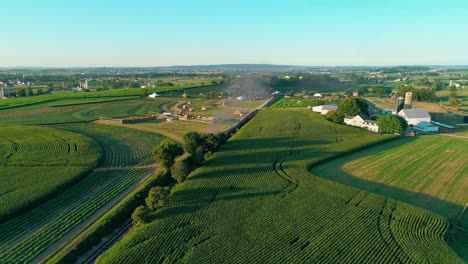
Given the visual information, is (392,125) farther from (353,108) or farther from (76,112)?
(76,112)

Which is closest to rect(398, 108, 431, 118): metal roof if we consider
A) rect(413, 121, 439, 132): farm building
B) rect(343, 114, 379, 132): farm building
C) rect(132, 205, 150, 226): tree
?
rect(413, 121, 439, 132): farm building

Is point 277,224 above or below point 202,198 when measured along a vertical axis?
below

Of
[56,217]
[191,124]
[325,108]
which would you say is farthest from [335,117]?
[56,217]

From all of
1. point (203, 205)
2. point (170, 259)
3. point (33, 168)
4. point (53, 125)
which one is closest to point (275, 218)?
point (203, 205)

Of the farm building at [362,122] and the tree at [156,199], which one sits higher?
the farm building at [362,122]

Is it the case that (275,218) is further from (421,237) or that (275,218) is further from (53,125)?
(53,125)

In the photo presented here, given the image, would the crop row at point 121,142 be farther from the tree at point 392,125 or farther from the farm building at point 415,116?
the farm building at point 415,116

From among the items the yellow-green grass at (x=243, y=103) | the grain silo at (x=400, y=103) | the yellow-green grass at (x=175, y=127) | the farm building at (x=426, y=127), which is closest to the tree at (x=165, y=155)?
the yellow-green grass at (x=175, y=127)
